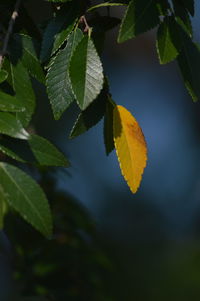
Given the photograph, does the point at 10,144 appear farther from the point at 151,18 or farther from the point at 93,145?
the point at 93,145

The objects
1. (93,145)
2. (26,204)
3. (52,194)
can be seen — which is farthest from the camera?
(93,145)

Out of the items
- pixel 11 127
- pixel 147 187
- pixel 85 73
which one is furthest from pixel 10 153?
pixel 147 187

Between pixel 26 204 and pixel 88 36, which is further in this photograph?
pixel 88 36

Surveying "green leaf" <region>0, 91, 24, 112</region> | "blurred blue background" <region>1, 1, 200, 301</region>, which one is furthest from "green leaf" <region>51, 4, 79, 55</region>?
"blurred blue background" <region>1, 1, 200, 301</region>

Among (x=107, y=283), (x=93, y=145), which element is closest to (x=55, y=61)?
(x=107, y=283)

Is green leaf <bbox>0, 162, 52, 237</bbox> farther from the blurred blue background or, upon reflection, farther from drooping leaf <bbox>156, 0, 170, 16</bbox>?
the blurred blue background

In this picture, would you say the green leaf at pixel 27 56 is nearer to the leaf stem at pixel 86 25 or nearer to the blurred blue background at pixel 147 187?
the leaf stem at pixel 86 25
